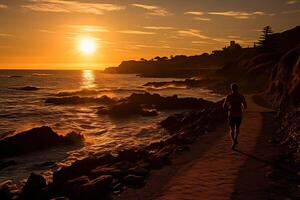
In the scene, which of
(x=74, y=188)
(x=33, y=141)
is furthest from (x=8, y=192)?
(x=33, y=141)

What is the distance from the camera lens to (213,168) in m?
10.9

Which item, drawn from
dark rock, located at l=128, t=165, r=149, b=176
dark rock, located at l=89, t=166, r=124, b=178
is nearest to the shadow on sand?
dark rock, located at l=128, t=165, r=149, b=176

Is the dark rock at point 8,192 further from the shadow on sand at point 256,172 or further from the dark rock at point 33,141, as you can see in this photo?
the shadow on sand at point 256,172

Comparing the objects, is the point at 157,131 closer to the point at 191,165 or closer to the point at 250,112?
the point at 250,112

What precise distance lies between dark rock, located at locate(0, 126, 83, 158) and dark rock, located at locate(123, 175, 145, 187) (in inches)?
Result: 439

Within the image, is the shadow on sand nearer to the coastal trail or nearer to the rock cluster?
the coastal trail

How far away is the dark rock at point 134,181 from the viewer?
10.4 metres

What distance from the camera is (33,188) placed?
12.1 meters

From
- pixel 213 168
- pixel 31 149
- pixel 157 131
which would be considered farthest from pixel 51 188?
pixel 157 131

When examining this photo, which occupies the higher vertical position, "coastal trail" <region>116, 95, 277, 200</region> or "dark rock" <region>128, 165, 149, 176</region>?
"coastal trail" <region>116, 95, 277, 200</region>

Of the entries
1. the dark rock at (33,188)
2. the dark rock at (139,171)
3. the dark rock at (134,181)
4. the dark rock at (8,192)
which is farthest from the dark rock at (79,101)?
the dark rock at (134,181)

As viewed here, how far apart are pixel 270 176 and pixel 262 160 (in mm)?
1631

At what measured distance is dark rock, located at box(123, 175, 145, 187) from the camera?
1038 centimetres

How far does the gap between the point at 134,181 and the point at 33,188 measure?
364cm
